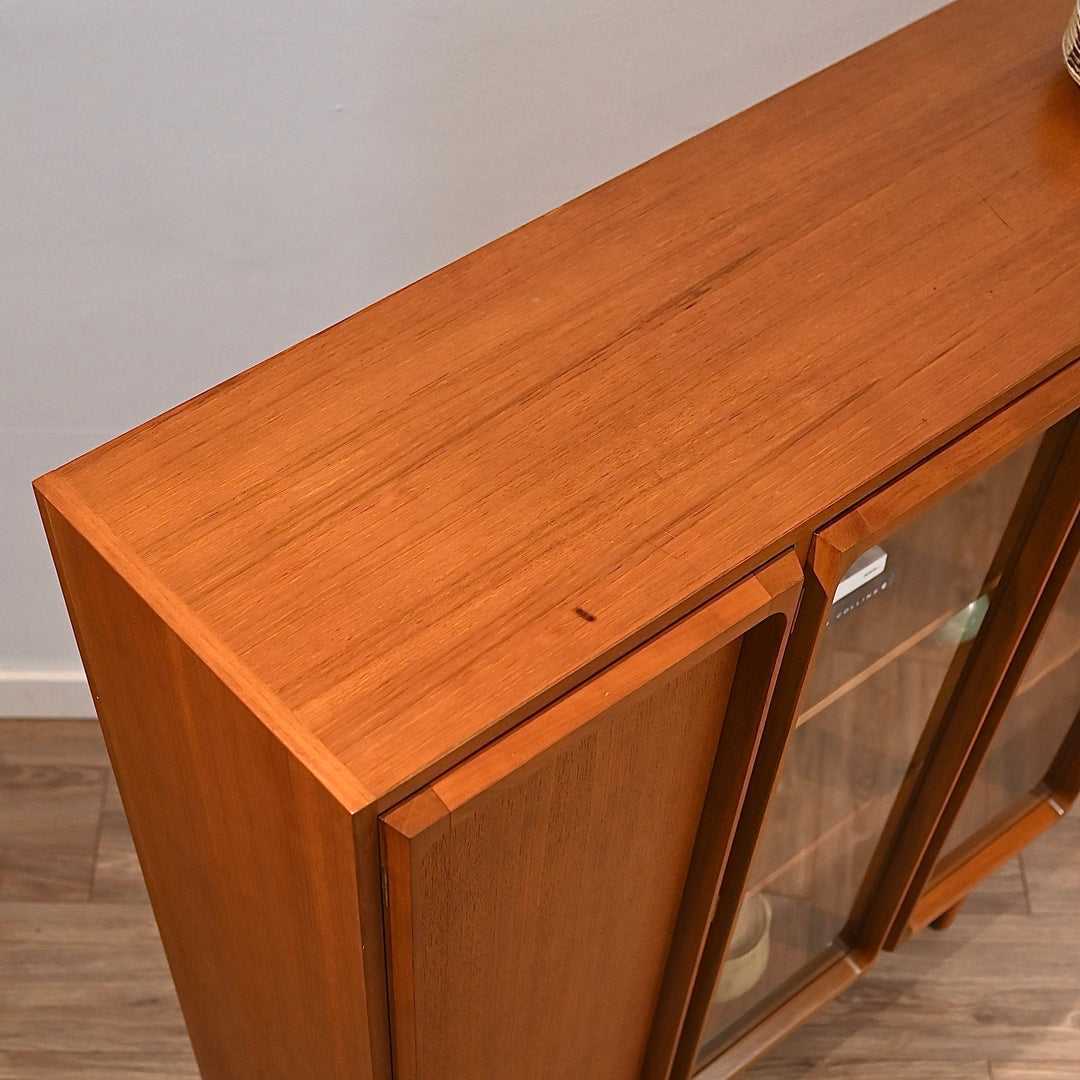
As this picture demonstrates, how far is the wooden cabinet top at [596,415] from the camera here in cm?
76

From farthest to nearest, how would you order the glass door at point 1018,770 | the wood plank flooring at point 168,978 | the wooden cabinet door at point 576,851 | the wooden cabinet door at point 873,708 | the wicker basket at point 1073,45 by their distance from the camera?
the wood plank flooring at point 168,978 < the glass door at point 1018,770 < the wicker basket at point 1073,45 < the wooden cabinet door at point 873,708 < the wooden cabinet door at point 576,851

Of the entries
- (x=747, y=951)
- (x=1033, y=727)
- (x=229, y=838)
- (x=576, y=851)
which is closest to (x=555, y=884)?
(x=576, y=851)

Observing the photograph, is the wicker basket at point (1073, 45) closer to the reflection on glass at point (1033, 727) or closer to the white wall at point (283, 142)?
the white wall at point (283, 142)

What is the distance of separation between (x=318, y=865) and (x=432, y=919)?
79 mm

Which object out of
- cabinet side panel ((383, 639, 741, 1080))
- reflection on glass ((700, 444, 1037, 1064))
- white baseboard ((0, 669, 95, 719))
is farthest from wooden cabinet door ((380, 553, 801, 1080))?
white baseboard ((0, 669, 95, 719))

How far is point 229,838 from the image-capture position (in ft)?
2.85

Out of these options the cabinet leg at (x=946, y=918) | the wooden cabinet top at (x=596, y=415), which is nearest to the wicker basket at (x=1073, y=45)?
the wooden cabinet top at (x=596, y=415)

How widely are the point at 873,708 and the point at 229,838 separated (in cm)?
58

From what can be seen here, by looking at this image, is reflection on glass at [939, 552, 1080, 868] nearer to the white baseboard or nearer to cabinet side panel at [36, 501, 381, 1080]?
cabinet side panel at [36, 501, 381, 1080]

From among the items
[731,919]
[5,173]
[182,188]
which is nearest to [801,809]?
[731,919]

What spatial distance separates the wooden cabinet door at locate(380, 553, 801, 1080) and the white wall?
672mm

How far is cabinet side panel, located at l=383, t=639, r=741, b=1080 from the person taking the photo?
787 millimetres

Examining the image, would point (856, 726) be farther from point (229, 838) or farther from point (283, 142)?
point (283, 142)

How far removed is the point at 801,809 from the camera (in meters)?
1.24
